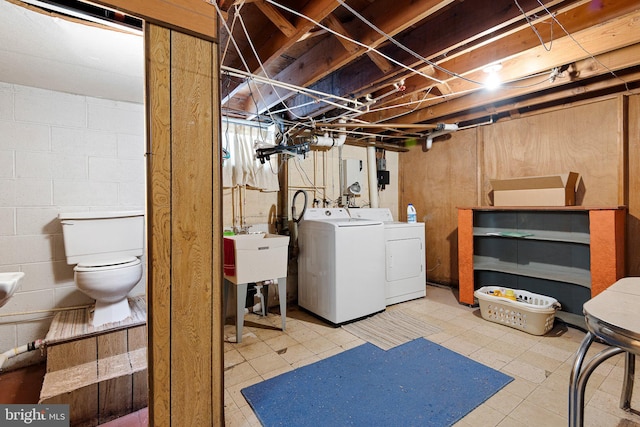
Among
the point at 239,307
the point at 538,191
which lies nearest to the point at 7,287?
the point at 239,307

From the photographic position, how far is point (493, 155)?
3488mm

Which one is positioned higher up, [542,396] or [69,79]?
[69,79]

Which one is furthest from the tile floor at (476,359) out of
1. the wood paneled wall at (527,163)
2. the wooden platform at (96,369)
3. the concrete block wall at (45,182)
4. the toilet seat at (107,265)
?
the wood paneled wall at (527,163)

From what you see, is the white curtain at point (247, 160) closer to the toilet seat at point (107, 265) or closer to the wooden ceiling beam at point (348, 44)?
the toilet seat at point (107, 265)

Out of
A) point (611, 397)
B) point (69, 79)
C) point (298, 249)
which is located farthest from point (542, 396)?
point (69, 79)

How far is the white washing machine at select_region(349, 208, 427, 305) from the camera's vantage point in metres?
3.22

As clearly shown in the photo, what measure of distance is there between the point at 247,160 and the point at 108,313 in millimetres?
1711

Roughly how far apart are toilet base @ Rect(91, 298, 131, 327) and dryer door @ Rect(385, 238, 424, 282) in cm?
238

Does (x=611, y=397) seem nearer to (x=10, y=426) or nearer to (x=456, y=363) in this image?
(x=456, y=363)

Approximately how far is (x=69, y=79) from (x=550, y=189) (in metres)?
3.97

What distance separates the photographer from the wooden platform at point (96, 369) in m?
1.57

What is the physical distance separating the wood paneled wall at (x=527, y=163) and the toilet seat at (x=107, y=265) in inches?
138

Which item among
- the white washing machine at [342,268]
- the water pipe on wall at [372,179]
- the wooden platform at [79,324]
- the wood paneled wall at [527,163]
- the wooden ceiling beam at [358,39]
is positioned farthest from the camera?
the water pipe on wall at [372,179]

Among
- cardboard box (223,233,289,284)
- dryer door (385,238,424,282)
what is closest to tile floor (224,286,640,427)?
dryer door (385,238,424,282)
